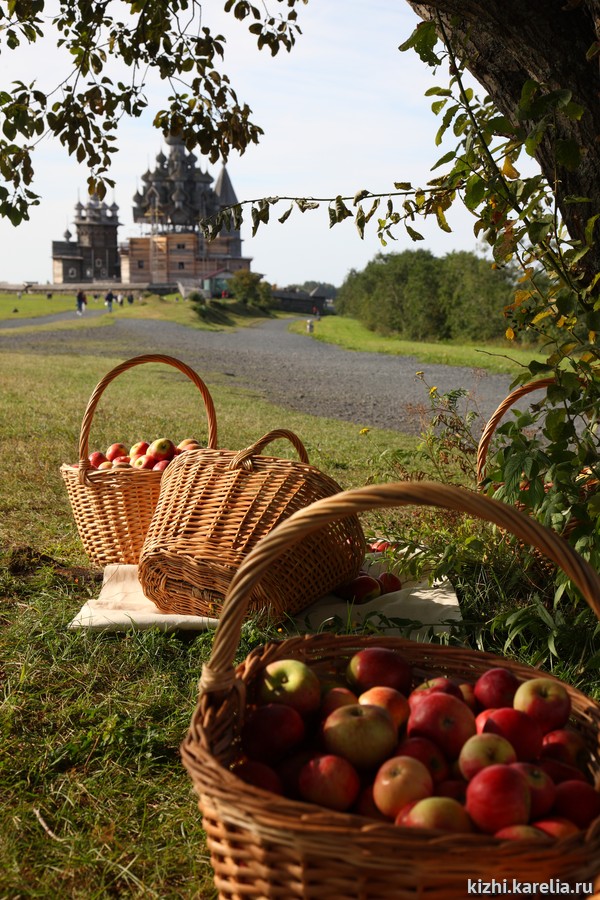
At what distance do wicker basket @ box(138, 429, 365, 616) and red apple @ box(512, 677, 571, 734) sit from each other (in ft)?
4.76

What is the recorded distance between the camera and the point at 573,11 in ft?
9.83

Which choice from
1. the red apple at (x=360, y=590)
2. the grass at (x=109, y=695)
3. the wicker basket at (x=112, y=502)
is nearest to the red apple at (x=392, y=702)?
the grass at (x=109, y=695)

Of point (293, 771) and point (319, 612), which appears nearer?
point (293, 771)

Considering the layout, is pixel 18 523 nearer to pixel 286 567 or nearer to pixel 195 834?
pixel 286 567

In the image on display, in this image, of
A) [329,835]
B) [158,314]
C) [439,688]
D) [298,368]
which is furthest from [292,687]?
[158,314]

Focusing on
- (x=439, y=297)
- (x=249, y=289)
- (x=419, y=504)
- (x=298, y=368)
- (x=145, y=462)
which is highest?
(x=249, y=289)

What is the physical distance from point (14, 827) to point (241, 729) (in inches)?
31.0

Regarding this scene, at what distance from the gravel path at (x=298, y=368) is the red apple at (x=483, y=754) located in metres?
2.79

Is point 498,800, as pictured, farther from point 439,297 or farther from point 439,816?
point 439,297

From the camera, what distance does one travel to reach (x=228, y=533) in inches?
125

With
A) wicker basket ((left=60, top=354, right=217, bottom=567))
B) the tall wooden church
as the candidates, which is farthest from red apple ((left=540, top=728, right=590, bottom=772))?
the tall wooden church

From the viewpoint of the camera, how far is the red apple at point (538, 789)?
1499 millimetres

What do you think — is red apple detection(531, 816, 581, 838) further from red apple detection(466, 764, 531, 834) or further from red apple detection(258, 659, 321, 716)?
red apple detection(258, 659, 321, 716)

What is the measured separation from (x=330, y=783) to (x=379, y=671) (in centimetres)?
41
